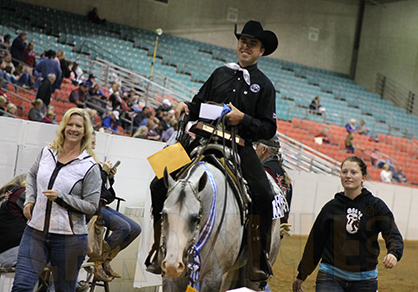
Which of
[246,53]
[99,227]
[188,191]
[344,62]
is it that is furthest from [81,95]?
[344,62]

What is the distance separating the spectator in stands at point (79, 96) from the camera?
1415cm

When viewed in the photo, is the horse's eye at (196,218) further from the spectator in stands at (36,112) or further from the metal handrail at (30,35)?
the metal handrail at (30,35)

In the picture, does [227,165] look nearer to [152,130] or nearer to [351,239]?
[351,239]

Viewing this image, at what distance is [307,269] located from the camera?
518cm

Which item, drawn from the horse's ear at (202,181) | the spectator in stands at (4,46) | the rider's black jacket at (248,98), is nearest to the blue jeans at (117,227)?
the rider's black jacket at (248,98)

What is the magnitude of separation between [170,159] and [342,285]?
2.02m

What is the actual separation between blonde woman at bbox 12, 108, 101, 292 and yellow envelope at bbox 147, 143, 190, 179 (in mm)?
630

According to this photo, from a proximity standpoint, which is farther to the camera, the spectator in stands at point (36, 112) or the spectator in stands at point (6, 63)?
the spectator in stands at point (6, 63)

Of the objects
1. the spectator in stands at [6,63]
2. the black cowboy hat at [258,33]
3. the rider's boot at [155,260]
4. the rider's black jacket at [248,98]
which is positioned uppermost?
the spectator in stands at [6,63]

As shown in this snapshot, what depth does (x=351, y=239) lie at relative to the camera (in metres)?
4.94

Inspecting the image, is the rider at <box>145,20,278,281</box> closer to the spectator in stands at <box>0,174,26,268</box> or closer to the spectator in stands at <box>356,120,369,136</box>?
the spectator in stands at <box>0,174,26,268</box>

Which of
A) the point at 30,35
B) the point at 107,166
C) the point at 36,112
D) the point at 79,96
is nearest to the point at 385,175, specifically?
the point at 79,96

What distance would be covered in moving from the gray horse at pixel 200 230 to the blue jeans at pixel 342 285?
0.97m

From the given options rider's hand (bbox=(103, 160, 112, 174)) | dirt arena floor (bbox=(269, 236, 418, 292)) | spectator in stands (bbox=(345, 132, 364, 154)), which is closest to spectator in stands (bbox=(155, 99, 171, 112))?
dirt arena floor (bbox=(269, 236, 418, 292))
